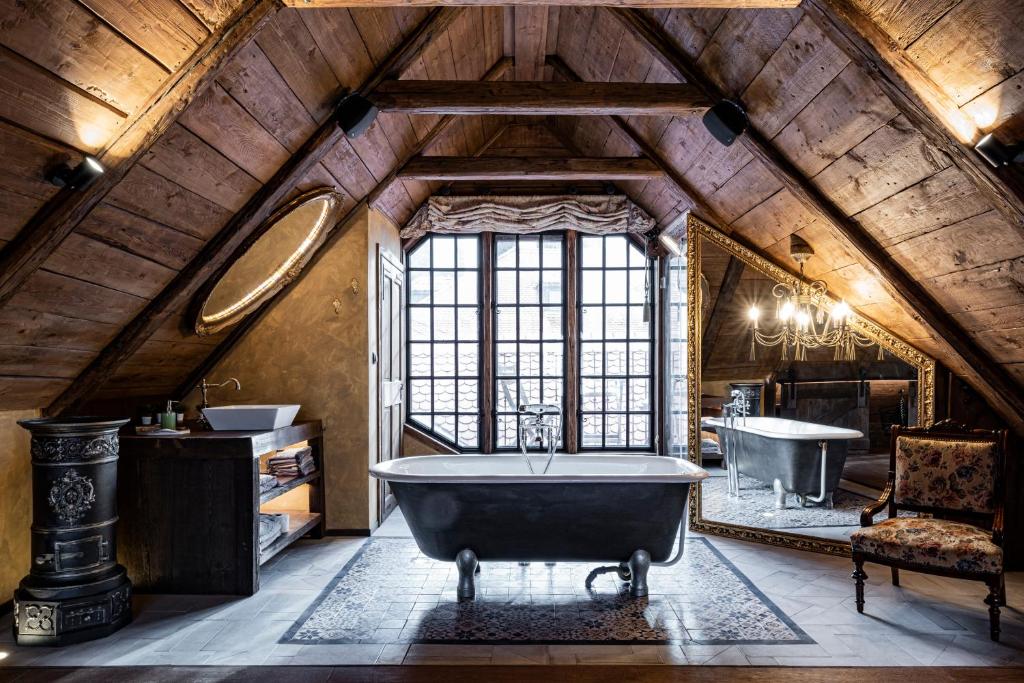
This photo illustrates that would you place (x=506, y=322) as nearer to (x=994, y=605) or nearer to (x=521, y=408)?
(x=521, y=408)

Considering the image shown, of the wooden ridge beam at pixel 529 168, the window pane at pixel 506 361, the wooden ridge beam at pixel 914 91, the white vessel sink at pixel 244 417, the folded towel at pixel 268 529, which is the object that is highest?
the wooden ridge beam at pixel 529 168

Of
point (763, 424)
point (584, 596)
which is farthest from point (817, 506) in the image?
point (584, 596)

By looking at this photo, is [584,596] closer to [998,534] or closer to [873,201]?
[998,534]

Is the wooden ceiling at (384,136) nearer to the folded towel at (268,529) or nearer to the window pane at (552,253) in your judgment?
the folded towel at (268,529)

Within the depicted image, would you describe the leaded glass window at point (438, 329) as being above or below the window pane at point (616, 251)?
below

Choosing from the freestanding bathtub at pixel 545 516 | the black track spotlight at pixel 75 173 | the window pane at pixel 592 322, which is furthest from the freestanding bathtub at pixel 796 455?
the black track spotlight at pixel 75 173

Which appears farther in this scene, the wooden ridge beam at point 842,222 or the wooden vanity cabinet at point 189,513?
the wooden vanity cabinet at point 189,513

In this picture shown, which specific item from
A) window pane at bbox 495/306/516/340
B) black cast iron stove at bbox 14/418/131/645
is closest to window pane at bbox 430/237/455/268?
window pane at bbox 495/306/516/340

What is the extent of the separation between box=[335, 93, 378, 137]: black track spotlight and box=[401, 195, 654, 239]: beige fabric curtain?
93.1 inches

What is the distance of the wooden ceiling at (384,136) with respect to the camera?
1.99 meters

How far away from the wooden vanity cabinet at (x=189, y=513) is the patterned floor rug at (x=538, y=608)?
54cm

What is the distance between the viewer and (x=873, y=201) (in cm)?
282

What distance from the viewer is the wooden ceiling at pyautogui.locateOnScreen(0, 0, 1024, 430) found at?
1.99 m

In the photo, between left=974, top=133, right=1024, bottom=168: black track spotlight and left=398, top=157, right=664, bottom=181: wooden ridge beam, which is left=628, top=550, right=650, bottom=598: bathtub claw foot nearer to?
left=974, top=133, right=1024, bottom=168: black track spotlight
